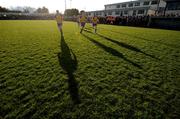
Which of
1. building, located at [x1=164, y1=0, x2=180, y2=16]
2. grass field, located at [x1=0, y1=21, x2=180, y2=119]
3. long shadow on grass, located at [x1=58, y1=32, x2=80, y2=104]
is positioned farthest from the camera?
building, located at [x1=164, y1=0, x2=180, y2=16]

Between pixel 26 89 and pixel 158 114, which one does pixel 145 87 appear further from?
pixel 26 89

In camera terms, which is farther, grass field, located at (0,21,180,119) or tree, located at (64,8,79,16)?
tree, located at (64,8,79,16)

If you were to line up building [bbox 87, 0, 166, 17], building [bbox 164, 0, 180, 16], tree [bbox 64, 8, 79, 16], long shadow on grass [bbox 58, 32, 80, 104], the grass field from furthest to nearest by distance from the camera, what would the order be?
1. tree [bbox 64, 8, 79, 16]
2. building [bbox 87, 0, 166, 17]
3. building [bbox 164, 0, 180, 16]
4. long shadow on grass [bbox 58, 32, 80, 104]
5. the grass field

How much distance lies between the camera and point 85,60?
19.8ft

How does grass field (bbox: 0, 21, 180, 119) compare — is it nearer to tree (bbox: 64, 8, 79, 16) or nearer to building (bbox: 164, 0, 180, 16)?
building (bbox: 164, 0, 180, 16)

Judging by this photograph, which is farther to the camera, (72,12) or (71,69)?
(72,12)

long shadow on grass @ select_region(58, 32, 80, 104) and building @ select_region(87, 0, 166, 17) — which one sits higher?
building @ select_region(87, 0, 166, 17)

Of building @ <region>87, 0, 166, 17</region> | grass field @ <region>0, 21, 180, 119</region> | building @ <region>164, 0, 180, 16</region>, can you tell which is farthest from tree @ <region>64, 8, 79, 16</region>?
grass field @ <region>0, 21, 180, 119</region>

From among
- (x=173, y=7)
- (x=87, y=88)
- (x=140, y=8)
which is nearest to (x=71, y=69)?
(x=87, y=88)

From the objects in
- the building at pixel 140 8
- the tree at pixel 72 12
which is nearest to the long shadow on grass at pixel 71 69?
the building at pixel 140 8

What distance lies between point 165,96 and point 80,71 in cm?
280

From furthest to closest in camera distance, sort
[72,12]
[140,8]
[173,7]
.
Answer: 1. [72,12]
2. [140,8]
3. [173,7]

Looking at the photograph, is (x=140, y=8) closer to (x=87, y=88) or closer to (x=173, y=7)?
(x=173, y=7)

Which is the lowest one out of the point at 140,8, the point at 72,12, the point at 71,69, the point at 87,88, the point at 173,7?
the point at 87,88
